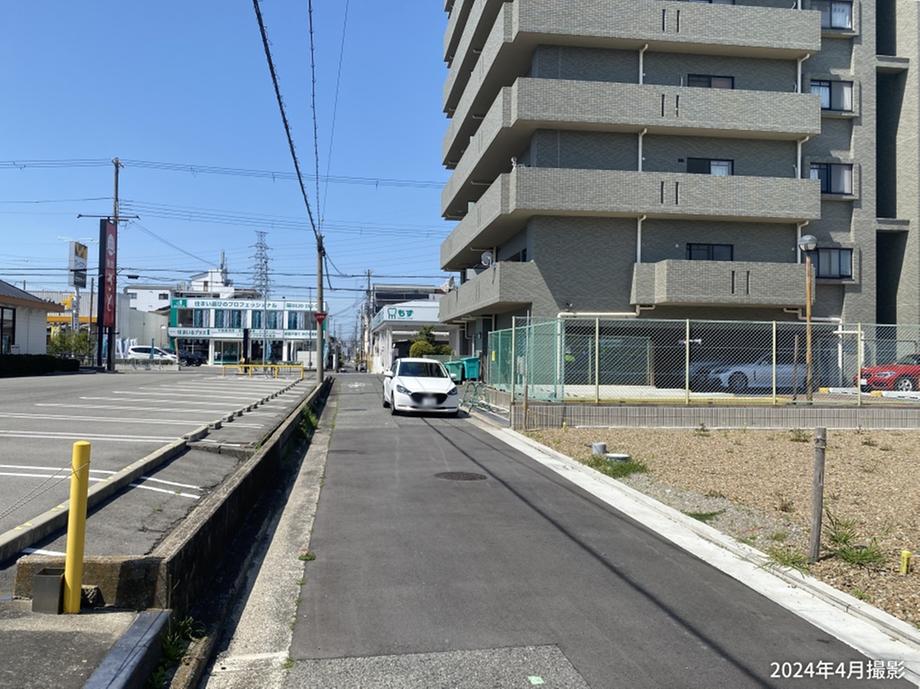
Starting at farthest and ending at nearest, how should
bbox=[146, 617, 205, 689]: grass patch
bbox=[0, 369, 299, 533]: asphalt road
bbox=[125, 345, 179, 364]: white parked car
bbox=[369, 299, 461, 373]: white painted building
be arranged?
bbox=[125, 345, 179, 364]: white parked car
bbox=[369, 299, 461, 373]: white painted building
bbox=[0, 369, 299, 533]: asphalt road
bbox=[146, 617, 205, 689]: grass patch

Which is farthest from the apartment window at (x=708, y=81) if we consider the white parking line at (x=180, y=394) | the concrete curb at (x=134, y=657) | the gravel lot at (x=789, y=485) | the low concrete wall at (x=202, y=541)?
the concrete curb at (x=134, y=657)

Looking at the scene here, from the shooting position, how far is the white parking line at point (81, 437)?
11.3 metres

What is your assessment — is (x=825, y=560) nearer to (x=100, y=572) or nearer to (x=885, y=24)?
(x=100, y=572)

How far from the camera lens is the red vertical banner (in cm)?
4478

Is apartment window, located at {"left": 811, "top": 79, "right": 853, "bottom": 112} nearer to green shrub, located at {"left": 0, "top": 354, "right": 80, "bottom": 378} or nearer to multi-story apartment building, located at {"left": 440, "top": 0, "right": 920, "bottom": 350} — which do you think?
multi-story apartment building, located at {"left": 440, "top": 0, "right": 920, "bottom": 350}

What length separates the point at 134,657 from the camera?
→ 3727mm

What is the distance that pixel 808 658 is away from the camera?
4.49m

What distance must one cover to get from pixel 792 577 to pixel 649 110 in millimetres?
22312

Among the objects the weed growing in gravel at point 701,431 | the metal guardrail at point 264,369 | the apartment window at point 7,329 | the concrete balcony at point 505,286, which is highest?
the concrete balcony at point 505,286

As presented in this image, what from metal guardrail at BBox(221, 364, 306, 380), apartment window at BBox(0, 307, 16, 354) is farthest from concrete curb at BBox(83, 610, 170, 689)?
apartment window at BBox(0, 307, 16, 354)

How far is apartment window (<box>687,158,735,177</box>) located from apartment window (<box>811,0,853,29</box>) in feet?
24.4

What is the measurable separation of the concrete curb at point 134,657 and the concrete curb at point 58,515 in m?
1.72

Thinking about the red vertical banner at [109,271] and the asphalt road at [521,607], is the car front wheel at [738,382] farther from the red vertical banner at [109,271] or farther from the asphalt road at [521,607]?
the red vertical banner at [109,271]

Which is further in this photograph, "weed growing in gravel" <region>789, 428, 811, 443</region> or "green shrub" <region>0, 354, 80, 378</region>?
"green shrub" <region>0, 354, 80, 378</region>
